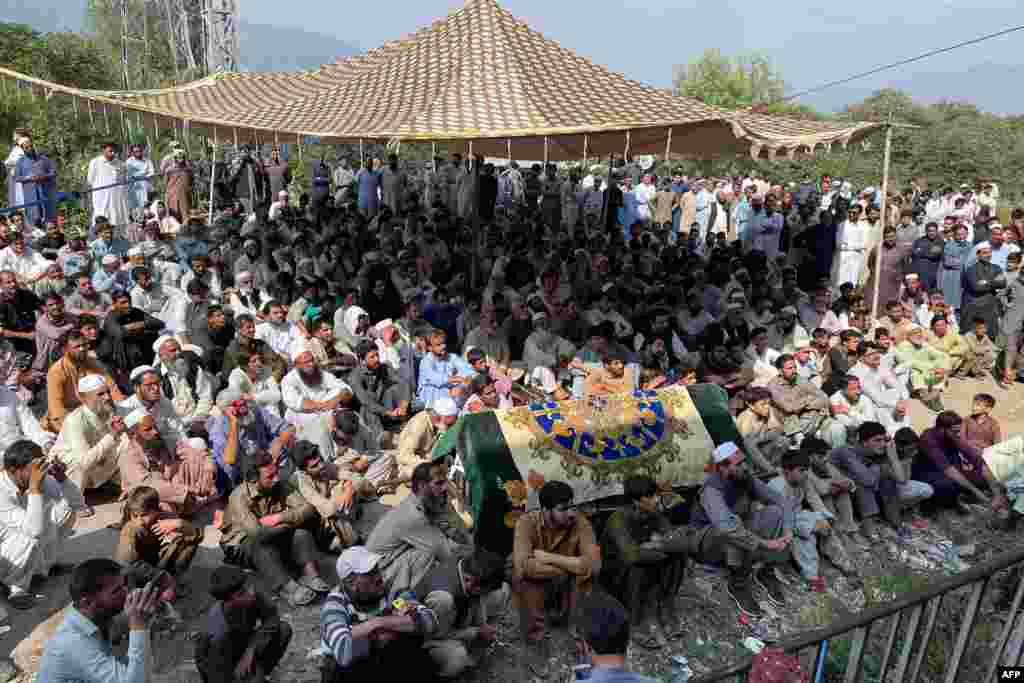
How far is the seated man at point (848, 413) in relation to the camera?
5867 millimetres

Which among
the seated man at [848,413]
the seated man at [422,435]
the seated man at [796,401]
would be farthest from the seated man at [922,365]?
the seated man at [422,435]

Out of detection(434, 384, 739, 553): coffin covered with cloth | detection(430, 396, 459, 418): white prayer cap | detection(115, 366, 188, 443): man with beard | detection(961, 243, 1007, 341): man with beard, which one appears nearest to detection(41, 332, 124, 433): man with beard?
detection(115, 366, 188, 443): man with beard

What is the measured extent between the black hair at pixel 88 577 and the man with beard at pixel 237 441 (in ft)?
6.47

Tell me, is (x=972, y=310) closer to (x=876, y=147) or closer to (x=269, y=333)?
(x=269, y=333)

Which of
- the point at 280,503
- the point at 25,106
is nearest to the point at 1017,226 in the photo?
A: the point at 280,503

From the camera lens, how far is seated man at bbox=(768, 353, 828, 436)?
249 inches

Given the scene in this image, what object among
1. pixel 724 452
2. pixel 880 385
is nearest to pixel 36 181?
pixel 724 452

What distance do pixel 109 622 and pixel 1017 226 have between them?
12028 mm

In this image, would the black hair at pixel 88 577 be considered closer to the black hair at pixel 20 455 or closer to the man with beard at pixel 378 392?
the black hair at pixel 20 455

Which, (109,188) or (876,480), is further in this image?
(109,188)

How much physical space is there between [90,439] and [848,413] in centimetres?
554

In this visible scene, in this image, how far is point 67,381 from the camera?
555 centimetres

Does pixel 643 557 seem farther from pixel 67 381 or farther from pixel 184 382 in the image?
pixel 67 381

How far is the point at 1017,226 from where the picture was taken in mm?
10938
